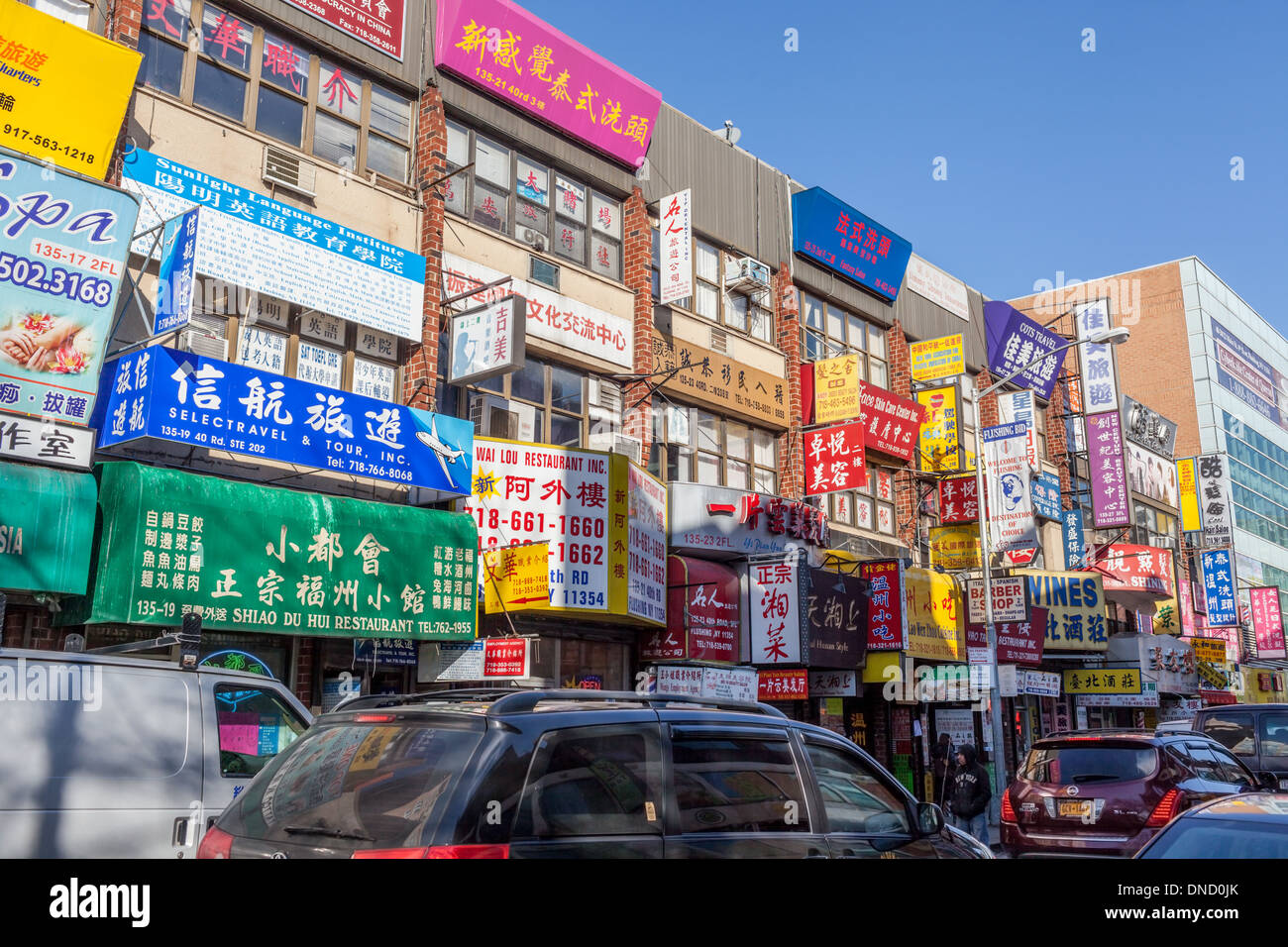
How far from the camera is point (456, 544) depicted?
49.2 ft

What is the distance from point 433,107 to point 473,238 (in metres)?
2.14

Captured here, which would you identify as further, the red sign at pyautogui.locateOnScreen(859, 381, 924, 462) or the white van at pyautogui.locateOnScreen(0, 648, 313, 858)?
the red sign at pyautogui.locateOnScreen(859, 381, 924, 462)

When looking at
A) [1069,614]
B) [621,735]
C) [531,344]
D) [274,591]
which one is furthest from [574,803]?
[1069,614]

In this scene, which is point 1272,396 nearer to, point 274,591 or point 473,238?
point 473,238

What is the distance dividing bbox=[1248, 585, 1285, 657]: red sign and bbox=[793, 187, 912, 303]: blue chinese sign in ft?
103

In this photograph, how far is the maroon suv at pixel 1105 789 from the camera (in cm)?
1102

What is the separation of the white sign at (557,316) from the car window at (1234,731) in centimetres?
1149

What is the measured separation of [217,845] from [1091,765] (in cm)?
963

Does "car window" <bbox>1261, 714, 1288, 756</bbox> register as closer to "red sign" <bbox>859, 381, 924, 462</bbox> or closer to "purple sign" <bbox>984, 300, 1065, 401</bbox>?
"red sign" <bbox>859, 381, 924, 462</bbox>

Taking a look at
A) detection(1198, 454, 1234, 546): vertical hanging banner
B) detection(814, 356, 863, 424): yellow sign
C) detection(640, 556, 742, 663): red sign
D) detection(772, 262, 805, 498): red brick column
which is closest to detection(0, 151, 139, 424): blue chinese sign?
detection(640, 556, 742, 663): red sign

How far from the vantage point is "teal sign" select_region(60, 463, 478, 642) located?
11.4 m

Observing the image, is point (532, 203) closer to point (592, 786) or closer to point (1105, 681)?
point (592, 786)

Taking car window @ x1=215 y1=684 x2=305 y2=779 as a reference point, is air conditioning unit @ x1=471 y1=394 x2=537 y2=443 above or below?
above

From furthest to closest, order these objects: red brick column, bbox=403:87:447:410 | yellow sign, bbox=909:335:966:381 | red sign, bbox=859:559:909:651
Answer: yellow sign, bbox=909:335:966:381
red sign, bbox=859:559:909:651
red brick column, bbox=403:87:447:410
